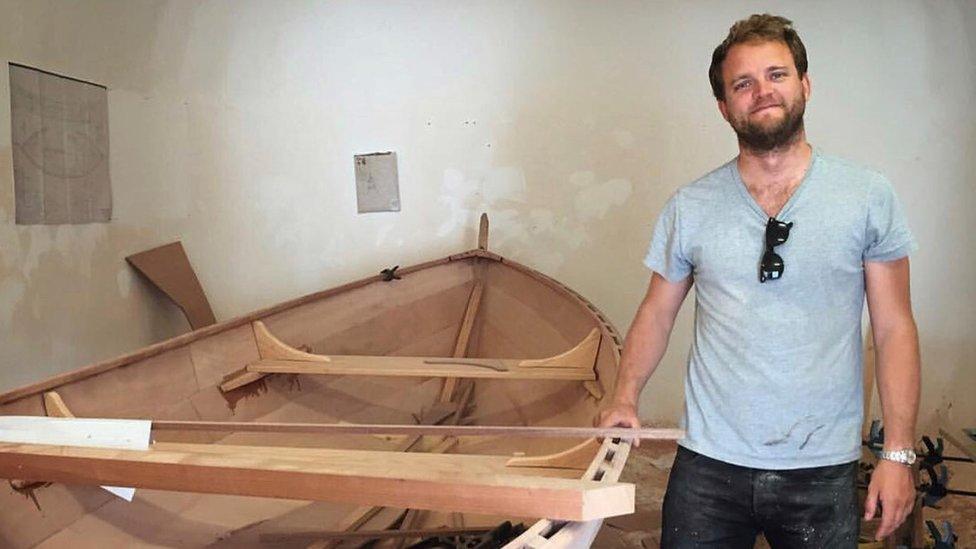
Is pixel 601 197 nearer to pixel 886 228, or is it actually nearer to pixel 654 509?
pixel 654 509

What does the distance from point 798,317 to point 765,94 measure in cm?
42

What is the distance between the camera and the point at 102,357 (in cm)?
301

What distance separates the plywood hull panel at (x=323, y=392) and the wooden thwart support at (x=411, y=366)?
0.04m

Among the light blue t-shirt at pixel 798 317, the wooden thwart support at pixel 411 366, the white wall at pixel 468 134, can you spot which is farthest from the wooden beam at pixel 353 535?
the white wall at pixel 468 134

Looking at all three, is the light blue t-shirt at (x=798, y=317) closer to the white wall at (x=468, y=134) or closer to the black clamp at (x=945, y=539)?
the black clamp at (x=945, y=539)

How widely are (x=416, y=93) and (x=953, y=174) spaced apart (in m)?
2.50

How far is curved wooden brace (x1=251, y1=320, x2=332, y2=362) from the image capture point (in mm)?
2426

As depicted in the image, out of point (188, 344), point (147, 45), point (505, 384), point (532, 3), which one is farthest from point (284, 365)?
point (532, 3)

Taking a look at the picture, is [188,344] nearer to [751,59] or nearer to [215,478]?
[215,478]

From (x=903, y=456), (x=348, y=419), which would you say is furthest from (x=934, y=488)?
(x=348, y=419)

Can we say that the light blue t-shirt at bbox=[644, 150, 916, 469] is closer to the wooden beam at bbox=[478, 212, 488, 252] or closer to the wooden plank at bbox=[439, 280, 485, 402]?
the wooden plank at bbox=[439, 280, 485, 402]

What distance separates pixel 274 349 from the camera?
2.46 m

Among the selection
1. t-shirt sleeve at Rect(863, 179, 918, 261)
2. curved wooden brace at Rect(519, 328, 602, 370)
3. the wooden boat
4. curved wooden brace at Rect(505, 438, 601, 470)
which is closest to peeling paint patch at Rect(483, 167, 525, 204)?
the wooden boat

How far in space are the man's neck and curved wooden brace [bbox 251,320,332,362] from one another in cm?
158
